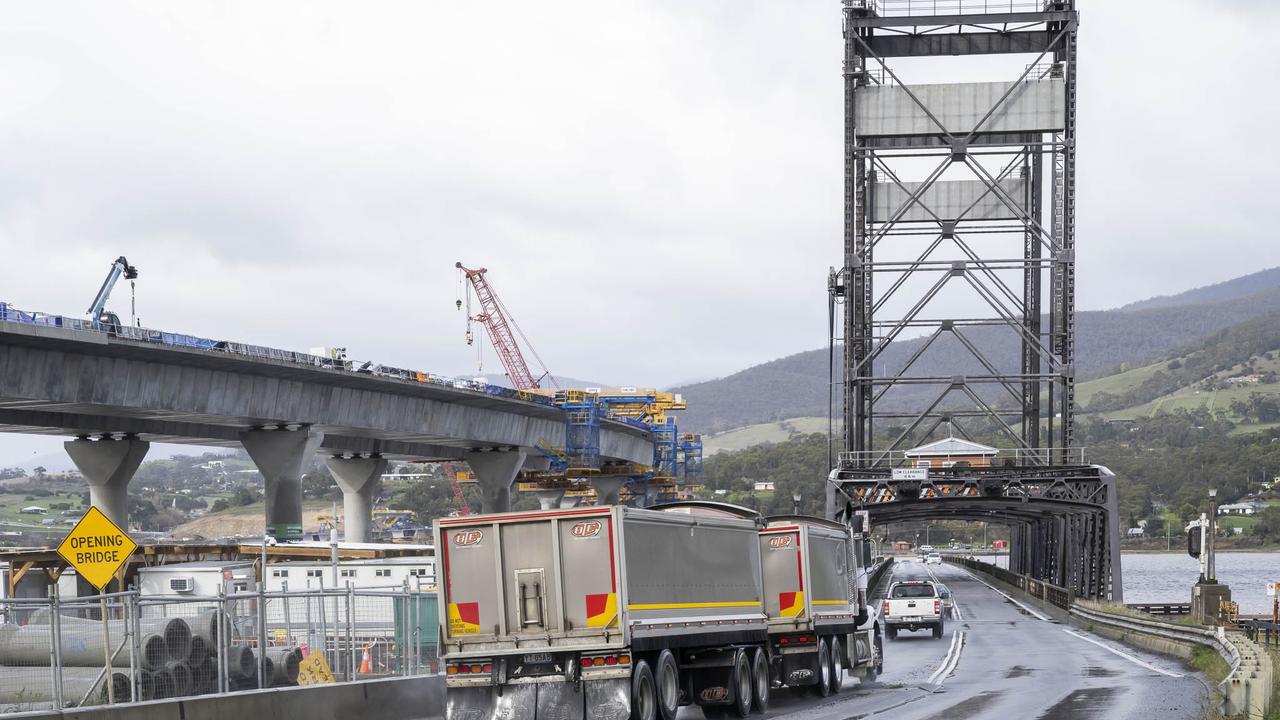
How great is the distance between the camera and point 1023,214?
260 feet

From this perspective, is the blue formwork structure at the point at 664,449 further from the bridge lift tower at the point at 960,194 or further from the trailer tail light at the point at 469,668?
the trailer tail light at the point at 469,668

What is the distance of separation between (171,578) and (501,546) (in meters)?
39.4

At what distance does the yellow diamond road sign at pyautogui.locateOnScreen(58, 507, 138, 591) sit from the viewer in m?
20.4

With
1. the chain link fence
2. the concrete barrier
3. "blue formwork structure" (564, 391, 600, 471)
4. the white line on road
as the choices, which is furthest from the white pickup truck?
"blue formwork structure" (564, 391, 600, 471)

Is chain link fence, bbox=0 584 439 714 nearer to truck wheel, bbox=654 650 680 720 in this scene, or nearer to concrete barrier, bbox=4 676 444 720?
concrete barrier, bbox=4 676 444 720

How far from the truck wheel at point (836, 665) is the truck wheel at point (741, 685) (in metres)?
4.96

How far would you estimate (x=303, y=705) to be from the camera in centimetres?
2197

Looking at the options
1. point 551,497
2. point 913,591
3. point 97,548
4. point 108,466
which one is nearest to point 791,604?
point 97,548

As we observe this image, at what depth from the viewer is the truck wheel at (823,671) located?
29.9m

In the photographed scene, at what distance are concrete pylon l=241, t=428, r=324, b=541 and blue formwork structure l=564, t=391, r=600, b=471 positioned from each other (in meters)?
32.1

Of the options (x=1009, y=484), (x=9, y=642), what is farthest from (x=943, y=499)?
(x=9, y=642)

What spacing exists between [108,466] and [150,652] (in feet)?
178

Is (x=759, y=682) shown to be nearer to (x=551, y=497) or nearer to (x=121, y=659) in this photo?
(x=121, y=659)

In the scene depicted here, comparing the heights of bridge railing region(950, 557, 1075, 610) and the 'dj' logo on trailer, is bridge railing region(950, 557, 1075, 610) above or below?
below
